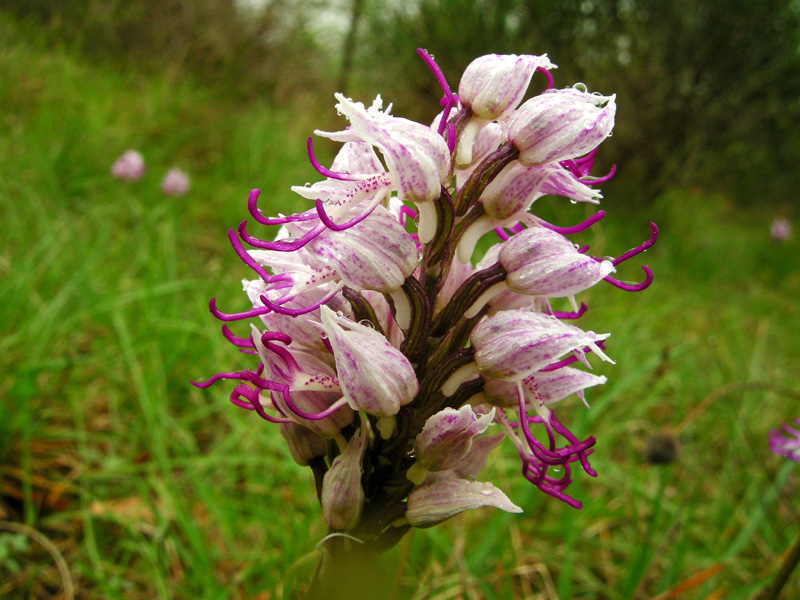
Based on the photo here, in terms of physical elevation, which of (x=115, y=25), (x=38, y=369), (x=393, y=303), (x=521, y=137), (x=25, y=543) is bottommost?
(x=115, y=25)

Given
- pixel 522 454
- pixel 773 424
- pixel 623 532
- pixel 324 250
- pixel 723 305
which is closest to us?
pixel 324 250

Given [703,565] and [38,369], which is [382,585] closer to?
[38,369]

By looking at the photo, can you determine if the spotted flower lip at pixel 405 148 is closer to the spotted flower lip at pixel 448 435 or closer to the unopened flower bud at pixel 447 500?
the spotted flower lip at pixel 448 435

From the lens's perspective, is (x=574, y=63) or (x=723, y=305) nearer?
(x=723, y=305)

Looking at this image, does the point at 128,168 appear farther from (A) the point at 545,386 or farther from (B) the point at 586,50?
(B) the point at 586,50

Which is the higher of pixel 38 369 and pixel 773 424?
pixel 38 369

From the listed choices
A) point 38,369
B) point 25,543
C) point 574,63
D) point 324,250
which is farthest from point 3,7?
point 324,250

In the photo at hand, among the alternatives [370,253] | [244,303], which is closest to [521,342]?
[370,253]
